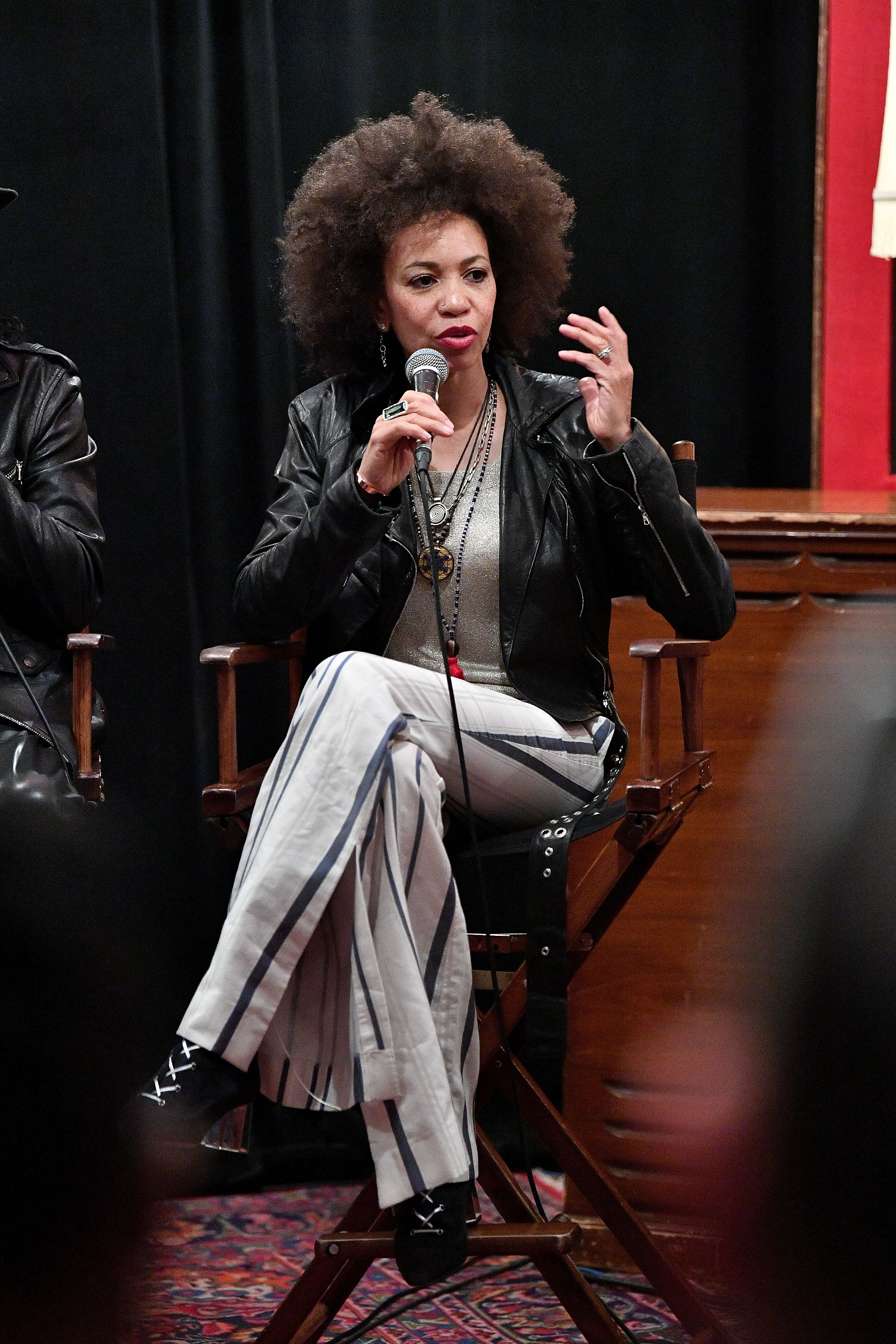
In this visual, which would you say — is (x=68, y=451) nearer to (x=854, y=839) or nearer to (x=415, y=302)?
(x=415, y=302)

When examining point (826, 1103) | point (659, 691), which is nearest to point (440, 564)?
point (659, 691)

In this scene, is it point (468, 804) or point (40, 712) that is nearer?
point (468, 804)

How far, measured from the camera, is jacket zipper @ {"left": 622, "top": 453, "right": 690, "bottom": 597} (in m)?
1.99

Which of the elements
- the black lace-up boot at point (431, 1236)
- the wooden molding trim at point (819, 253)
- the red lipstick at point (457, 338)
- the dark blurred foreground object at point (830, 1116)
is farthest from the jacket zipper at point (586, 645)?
the dark blurred foreground object at point (830, 1116)

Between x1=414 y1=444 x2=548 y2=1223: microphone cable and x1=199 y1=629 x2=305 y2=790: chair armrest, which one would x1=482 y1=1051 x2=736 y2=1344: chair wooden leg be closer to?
x1=414 y1=444 x2=548 y2=1223: microphone cable

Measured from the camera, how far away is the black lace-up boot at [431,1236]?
1667 millimetres

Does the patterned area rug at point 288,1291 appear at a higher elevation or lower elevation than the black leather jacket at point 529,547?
lower

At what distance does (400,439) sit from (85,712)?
654 millimetres

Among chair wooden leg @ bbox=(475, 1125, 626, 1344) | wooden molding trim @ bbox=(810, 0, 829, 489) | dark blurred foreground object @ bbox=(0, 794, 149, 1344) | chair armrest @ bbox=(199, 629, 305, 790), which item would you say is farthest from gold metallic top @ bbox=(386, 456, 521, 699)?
dark blurred foreground object @ bbox=(0, 794, 149, 1344)

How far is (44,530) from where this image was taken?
2.24 metres

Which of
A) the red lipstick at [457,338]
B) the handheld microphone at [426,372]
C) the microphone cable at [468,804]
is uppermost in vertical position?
the red lipstick at [457,338]

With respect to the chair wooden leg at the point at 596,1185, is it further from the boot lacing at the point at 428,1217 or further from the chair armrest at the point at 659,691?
the chair armrest at the point at 659,691

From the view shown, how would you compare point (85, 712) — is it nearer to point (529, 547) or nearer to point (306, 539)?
point (306, 539)

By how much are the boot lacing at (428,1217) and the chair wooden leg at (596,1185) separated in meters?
0.24
